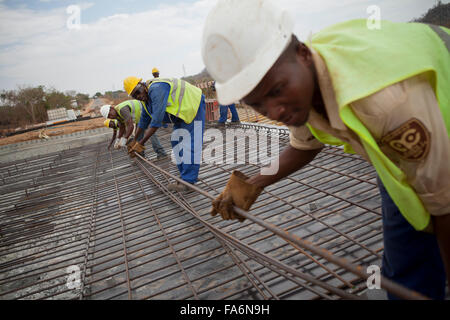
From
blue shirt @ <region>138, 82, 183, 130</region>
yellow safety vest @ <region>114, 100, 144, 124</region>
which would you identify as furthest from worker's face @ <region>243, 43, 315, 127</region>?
yellow safety vest @ <region>114, 100, 144, 124</region>

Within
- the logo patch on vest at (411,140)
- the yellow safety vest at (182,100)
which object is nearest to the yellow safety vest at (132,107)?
the yellow safety vest at (182,100)

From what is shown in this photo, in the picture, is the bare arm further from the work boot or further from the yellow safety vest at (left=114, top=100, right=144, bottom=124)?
the yellow safety vest at (left=114, top=100, right=144, bottom=124)

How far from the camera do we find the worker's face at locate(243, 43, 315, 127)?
85 centimetres

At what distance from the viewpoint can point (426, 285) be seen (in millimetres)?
1102

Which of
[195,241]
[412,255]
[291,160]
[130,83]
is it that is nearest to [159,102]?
[130,83]

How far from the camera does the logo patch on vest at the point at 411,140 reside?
70 cm

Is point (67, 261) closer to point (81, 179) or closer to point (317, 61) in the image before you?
point (317, 61)

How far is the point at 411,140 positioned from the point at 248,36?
0.53 meters

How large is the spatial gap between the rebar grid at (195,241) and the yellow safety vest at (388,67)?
0.59 metres

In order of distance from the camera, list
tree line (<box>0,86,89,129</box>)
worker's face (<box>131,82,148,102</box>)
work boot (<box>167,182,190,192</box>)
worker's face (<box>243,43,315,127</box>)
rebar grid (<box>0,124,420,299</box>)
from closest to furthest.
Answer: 1. worker's face (<box>243,43,315,127</box>)
2. rebar grid (<box>0,124,420,299</box>)
3. work boot (<box>167,182,190,192</box>)
4. worker's face (<box>131,82,148,102</box>)
5. tree line (<box>0,86,89,129</box>)

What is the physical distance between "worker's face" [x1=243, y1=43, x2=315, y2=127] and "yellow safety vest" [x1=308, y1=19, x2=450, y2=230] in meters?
0.06
